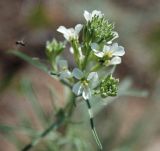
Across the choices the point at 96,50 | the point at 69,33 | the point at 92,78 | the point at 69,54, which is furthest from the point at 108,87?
the point at 69,54

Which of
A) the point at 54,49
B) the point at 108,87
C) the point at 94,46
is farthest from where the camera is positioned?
the point at 54,49

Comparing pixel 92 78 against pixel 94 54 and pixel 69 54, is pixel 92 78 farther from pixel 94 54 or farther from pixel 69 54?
pixel 69 54

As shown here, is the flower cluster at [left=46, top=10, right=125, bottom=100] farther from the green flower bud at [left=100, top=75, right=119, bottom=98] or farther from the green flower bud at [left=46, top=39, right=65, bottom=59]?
the green flower bud at [left=46, top=39, right=65, bottom=59]

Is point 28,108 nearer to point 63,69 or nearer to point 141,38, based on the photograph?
point 141,38

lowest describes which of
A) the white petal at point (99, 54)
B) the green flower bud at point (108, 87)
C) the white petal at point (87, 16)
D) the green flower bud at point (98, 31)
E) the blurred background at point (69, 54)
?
the blurred background at point (69, 54)

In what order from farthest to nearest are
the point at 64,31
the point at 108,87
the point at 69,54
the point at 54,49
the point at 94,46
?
the point at 69,54
the point at 54,49
the point at 64,31
the point at 108,87
the point at 94,46

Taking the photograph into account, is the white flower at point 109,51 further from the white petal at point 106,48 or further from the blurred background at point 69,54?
the blurred background at point 69,54

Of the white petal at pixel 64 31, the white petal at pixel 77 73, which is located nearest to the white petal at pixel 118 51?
the white petal at pixel 77 73

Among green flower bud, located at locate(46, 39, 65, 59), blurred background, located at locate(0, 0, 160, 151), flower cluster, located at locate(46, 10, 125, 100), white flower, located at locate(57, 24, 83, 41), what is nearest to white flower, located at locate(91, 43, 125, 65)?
flower cluster, located at locate(46, 10, 125, 100)

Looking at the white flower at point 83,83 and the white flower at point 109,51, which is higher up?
the white flower at point 109,51

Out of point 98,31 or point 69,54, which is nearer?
point 98,31
